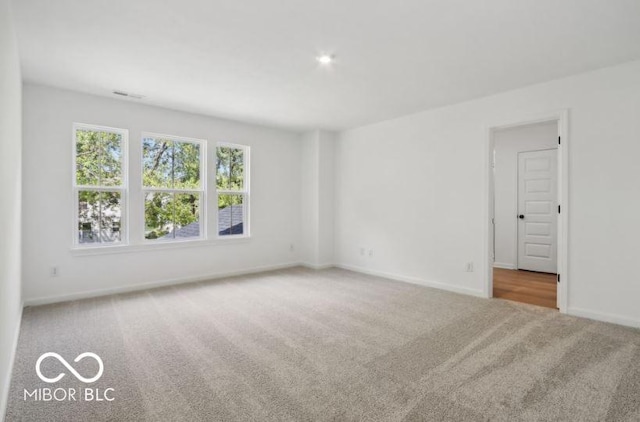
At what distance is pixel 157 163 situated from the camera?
466cm

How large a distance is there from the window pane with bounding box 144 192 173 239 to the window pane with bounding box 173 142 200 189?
0.28 metres

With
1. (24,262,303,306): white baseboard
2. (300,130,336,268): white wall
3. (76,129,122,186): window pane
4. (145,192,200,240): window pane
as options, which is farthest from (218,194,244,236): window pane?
(76,129,122,186): window pane

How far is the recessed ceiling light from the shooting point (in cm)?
299

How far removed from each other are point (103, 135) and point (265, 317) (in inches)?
127

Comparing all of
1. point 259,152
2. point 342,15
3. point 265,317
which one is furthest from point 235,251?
point 342,15

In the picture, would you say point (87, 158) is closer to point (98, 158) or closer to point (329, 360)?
point (98, 158)

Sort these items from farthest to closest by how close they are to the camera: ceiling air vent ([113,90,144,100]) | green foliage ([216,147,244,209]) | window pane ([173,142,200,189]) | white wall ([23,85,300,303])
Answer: green foliage ([216,147,244,209])
window pane ([173,142,200,189])
ceiling air vent ([113,90,144,100])
white wall ([23,85,300,303])

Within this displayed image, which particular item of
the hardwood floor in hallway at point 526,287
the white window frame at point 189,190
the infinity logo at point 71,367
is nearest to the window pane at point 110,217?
the white window frame at point 189,190

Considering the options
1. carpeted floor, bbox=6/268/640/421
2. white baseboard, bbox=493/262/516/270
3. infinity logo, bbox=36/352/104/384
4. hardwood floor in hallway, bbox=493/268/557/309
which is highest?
white baseboard, bbox=493/262/516/270

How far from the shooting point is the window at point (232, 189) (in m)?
5.30

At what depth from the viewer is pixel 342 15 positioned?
7.70 ft

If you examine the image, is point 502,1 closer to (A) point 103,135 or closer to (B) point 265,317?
(B) point 265,317

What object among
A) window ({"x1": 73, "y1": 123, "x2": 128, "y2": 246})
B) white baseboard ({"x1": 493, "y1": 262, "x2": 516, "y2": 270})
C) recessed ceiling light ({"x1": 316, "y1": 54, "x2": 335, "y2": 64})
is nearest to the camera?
recessed ceiling light ({"x1": 316, "y1": 54, "x2": 335, "y2": 64})

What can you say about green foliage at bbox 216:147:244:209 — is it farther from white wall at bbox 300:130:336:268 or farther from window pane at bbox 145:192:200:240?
white wall at bbox 300:130:336:268
